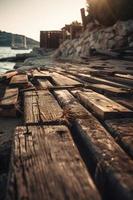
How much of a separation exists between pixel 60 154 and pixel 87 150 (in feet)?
1.03

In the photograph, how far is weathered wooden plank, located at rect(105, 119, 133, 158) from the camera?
2.18 m

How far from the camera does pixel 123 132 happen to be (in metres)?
2.45

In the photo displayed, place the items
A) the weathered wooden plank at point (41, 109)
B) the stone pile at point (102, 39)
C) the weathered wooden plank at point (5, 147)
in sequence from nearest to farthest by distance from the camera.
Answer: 1. the weathered wooden plank at point (5, 147)
2. the weathered wooden plank at point (41, 109)
3. the stone pile at point (102, 39)

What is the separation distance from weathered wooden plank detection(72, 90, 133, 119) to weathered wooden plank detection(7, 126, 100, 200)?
0.68 metres

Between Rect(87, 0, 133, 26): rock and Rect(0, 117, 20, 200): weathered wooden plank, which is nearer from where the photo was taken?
A: Rect(0, 117, 20, 200): weathered wooden plank

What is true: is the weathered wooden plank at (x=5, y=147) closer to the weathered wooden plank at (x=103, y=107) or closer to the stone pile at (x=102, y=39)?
the weathered wooden plank at (x=103, y=107)

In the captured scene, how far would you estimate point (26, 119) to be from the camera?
2.89 metres

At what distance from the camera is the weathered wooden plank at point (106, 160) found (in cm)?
160

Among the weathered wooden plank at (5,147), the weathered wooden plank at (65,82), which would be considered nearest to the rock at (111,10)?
the weathered wooden plank at (65,82)

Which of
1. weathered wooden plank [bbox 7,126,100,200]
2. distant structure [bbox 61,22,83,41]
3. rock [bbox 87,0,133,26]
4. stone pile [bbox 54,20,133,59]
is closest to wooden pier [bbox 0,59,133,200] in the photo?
weathered wooden plank [bbox 7,126,100,200]

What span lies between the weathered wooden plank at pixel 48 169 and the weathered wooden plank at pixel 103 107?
684 millimetres

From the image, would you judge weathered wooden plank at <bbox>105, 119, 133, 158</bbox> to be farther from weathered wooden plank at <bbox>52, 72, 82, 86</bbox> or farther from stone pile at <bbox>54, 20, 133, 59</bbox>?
stone pile at <bbox>54, 20, 133, 59</bbox>

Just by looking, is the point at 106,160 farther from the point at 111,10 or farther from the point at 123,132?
the point at 111,10

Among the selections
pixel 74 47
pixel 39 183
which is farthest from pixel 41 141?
pixel 74 47
